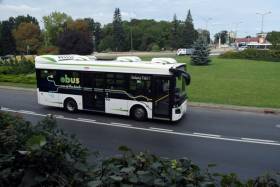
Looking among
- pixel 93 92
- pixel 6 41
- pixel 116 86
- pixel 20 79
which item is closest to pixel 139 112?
pixel 116 86

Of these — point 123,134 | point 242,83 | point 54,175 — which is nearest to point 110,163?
point 54,175

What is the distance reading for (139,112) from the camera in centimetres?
1455

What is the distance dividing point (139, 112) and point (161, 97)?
1363 mm

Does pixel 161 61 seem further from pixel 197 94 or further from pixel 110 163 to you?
pixel 110 163

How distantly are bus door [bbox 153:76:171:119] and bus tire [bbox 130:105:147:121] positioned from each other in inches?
22.5

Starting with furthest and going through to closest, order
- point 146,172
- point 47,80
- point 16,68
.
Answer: point 16,68, point 47,80, point 146,172

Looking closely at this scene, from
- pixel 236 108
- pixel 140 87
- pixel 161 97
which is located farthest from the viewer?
pixel 236 108

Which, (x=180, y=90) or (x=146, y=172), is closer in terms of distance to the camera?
(x=146, y=172)

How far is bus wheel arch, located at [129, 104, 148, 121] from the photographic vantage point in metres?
14.5

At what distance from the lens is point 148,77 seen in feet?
46.3

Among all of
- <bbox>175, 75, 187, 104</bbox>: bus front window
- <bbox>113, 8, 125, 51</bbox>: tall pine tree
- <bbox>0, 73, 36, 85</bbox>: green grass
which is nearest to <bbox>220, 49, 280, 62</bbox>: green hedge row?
<bbox>0, 73, 36, 85</bbox>: green grass

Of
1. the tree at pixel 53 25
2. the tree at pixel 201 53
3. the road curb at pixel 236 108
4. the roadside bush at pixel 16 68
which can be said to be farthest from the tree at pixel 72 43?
the road curb at pixel 236 108

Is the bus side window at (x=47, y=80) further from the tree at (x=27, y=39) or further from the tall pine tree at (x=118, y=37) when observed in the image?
the tall pine tree at (x=118, y=37)

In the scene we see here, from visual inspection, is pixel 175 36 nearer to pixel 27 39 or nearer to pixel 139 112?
pixel 27 39
